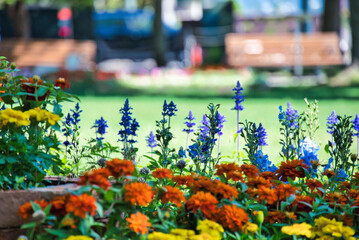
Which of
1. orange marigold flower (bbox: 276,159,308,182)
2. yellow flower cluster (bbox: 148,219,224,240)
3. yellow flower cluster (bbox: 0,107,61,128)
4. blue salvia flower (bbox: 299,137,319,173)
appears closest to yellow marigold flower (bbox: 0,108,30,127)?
yellow flower cluster (bbox: 0,107,61,128)

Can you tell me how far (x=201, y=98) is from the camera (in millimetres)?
11625

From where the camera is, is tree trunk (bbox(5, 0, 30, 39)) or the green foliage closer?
the green foliage

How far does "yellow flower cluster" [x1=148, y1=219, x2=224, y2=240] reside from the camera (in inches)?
87.1

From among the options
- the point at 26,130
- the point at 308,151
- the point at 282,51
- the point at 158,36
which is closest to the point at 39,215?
the point at 26,130

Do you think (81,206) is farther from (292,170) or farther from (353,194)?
(353,194)

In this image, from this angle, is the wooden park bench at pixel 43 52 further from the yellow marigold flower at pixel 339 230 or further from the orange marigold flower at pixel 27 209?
the yellow marigold flower at pixel 339 230

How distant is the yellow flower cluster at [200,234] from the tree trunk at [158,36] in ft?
47.1

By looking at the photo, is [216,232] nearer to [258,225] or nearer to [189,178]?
[258,225]

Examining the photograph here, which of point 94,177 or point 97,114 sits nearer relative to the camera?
point 94,177

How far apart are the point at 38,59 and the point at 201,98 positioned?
20.0 feet

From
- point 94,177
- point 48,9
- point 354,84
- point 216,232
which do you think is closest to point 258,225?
point 216,232

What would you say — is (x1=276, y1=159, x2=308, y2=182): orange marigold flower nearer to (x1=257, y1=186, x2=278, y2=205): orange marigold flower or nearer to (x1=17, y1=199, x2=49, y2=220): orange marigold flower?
(x1=257, y1=186, x2=278, y2=205): orange marigold flower

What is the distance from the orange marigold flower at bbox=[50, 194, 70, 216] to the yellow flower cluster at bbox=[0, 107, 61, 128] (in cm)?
39

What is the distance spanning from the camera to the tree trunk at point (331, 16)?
54.4 ft
